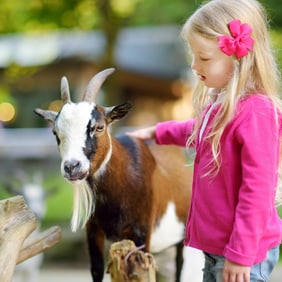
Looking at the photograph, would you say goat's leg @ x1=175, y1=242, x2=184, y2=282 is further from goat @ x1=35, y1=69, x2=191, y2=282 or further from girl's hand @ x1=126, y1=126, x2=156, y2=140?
girl's hand @ x1=126, y1=126, x2=156, y2=140

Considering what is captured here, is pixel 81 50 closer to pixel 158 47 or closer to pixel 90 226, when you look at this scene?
pixel 158 47

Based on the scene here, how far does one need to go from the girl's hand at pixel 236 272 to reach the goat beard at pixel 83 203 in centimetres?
97

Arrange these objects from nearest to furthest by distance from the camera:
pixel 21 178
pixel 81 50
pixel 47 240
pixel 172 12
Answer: pixel 47 240 < pixel 21 178 < pixel 172 12 < pixel 81 50

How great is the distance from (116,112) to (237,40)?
921 mm

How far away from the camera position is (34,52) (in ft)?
51.3

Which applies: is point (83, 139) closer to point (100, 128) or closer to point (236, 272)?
point (100, 128)

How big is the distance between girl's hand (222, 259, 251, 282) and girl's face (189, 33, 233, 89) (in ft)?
2.11

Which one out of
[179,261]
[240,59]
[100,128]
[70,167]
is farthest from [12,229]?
[179,261]

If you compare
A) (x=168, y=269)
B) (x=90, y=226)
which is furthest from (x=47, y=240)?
(x=168, y=269)

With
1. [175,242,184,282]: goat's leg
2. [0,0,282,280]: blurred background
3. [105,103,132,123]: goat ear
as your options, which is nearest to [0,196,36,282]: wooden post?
[105,103,132,123]: goat ear

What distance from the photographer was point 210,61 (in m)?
2.87

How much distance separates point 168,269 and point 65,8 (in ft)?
23.6

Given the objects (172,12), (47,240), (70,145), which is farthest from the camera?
(172,12)

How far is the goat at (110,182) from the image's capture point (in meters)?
3.38
